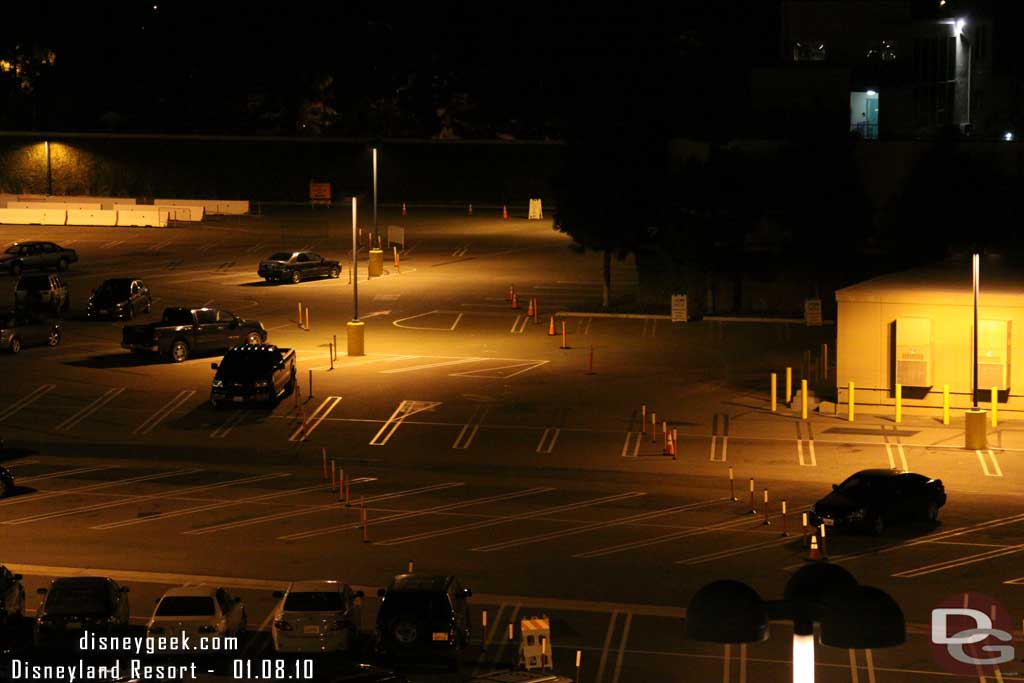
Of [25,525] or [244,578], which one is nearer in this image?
[244,578]

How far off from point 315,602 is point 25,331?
102 ft

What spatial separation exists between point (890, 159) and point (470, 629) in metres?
46.0

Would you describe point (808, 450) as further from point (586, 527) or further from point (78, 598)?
point (78, 598)

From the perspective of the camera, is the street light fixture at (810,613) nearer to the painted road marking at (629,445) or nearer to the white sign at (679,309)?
the painted road marking at (629,445)

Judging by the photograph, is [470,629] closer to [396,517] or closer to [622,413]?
[396,517]

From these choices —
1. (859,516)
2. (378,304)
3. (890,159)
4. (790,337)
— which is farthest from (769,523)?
(890,159)

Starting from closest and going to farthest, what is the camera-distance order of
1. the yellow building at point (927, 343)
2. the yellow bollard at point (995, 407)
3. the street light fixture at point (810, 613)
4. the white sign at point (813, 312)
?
1. the street light fixture at point (810, 613)
2. the yellow bollard at point (995, 407)
3. the yellow building at point (927, 343)
4. the white sign at point (813, 312)

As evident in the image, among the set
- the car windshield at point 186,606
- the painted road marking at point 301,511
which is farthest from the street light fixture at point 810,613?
the painted road marking at point 301,511

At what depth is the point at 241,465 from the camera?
119 ft

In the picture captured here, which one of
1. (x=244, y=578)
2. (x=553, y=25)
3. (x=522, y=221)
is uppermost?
(x=553, y=25)

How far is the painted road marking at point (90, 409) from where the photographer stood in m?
40.2

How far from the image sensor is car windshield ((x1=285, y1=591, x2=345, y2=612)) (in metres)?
22.5

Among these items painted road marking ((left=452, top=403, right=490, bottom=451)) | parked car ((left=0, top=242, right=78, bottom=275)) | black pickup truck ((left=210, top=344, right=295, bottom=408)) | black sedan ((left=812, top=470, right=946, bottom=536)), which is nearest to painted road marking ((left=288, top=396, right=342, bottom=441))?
black pickup truck ((left=210, top=344, right=295, bottom=408))

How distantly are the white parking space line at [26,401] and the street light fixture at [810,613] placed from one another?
35.3 metres
